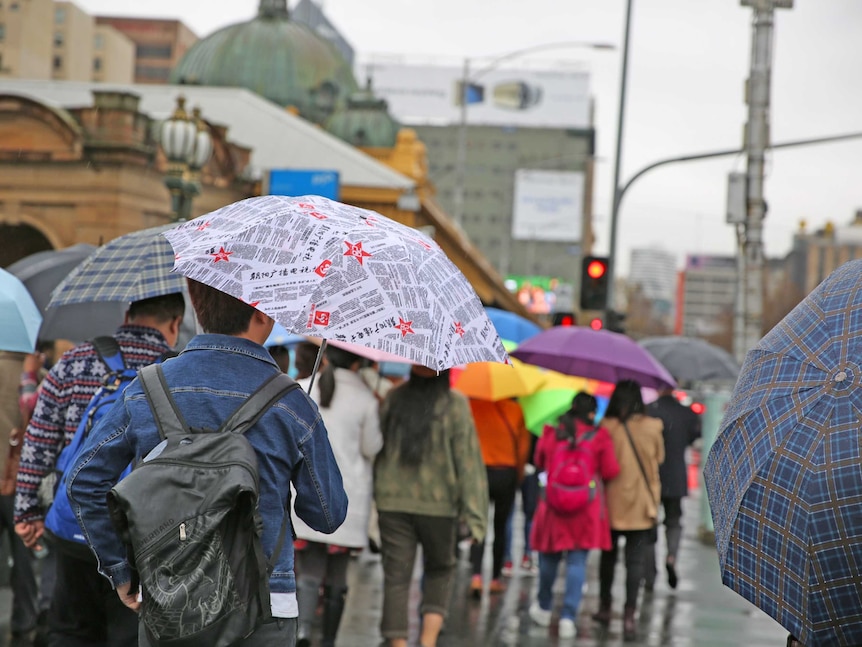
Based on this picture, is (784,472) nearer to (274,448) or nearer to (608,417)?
(274,448)

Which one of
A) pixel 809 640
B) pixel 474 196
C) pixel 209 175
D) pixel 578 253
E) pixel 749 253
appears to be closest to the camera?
pixel 809 640

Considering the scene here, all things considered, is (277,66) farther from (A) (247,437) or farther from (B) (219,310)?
(A) (247,437)

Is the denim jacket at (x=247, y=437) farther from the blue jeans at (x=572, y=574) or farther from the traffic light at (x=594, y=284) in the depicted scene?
the traffic light at (x=594, y=284)

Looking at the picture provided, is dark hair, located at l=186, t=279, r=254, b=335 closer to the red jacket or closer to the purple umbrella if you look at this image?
the red jacket

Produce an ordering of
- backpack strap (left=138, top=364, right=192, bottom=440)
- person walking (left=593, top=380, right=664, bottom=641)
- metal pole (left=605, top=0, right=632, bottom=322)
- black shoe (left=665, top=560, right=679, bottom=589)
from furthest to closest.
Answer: metal pole (left=605, top=0, right=632, bottom=322) < black shoe (left=665, top=560, right=679, bottom=589) < person walking (left=593, top=380, right=664, bottom=641) < backpack strap (left=138, top=364, right=192, bottom=440)

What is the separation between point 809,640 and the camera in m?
3.26

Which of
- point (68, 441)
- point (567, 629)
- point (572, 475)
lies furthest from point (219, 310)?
point (567, 629)

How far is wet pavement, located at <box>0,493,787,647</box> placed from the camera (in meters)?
9.52

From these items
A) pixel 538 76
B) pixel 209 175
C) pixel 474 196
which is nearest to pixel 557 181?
pixel 538 76

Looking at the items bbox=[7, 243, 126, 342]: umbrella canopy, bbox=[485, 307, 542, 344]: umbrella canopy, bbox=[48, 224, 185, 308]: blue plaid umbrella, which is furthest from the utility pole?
bbox=[48, 224, 185, 308]: blue plaid umbrella

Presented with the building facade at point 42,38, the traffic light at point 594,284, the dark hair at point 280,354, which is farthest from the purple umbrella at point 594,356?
the building facade at point 42,38

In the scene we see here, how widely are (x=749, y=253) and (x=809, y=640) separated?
12.7 meters

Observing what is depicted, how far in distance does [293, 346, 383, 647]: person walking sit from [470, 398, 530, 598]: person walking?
2.94 meters

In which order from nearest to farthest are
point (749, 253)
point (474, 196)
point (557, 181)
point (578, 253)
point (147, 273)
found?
point (147, 273) → point (749, 253) → point (557, 181) → point (578, 253) → point (474, 196)
